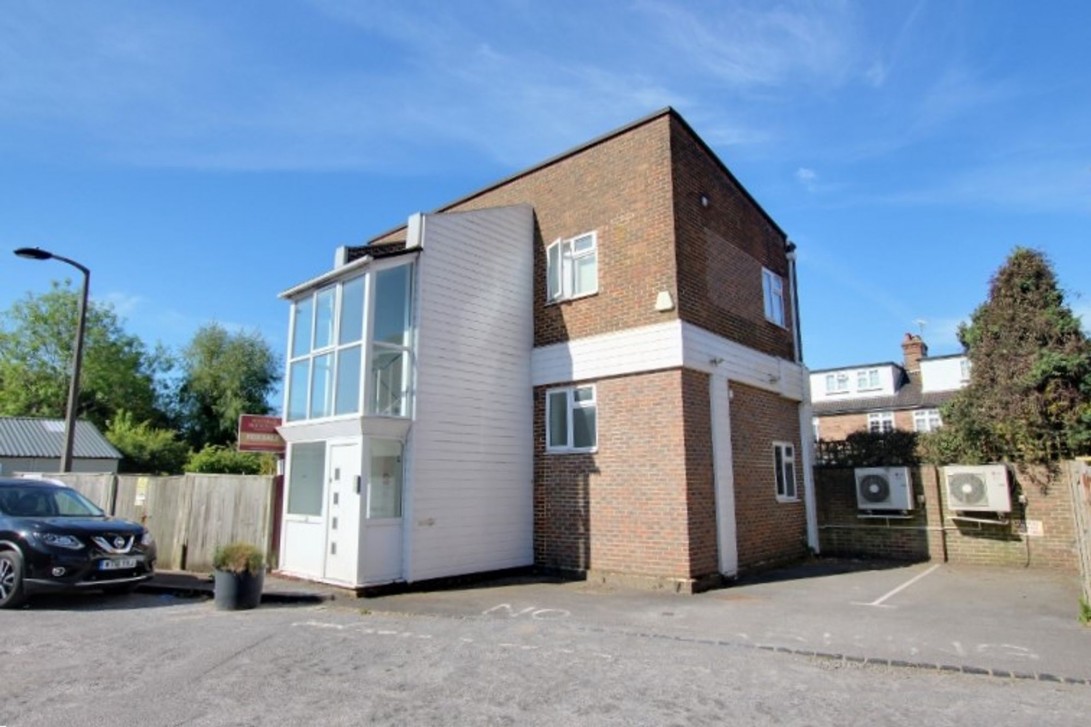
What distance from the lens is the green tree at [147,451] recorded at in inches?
1308

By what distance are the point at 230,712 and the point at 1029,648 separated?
744 centimetres

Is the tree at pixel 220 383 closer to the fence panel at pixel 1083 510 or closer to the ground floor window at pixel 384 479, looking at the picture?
the ground floor window at pixel 384 479

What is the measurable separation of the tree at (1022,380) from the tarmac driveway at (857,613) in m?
2.62

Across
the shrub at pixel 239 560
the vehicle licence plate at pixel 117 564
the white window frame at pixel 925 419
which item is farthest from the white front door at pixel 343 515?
the white window frame at pixel 925 419

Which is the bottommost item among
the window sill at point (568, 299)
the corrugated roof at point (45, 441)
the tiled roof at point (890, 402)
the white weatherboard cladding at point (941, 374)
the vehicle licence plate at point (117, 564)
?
the vehicle licence plate at point (117, 564)

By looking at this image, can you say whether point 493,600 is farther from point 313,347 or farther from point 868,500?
point 868,500

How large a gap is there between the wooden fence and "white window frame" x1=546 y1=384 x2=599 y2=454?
17.2 ft

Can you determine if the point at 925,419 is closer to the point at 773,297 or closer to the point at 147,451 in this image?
the point at 773,297

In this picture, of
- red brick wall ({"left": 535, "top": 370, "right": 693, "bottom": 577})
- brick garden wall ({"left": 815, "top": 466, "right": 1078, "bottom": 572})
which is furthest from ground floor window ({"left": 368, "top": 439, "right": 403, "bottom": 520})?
brick garden wall ({"left": 815, "top": 466, "right": 1078, "bottom": 572})

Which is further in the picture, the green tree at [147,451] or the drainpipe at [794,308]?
the green tree at [147,451]

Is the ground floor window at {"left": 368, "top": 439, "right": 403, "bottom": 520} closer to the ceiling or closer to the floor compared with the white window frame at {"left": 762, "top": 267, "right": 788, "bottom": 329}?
closer to the floor

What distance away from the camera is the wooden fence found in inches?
481

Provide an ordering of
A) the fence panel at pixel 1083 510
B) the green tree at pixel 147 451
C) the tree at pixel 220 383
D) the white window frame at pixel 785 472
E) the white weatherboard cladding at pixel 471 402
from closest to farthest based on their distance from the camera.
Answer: the fence panel at pixel 1083 510 → the white weatherboard cladding at pixel 471 402 → the white window frame at pixel 785 472 → the green tree at pixel 147 451 → the tree at pixel 220 383

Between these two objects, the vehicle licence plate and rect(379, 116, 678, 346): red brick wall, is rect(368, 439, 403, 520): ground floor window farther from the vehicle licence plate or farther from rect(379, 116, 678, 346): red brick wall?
rect(379, 116, 678, 346): red brick wall
